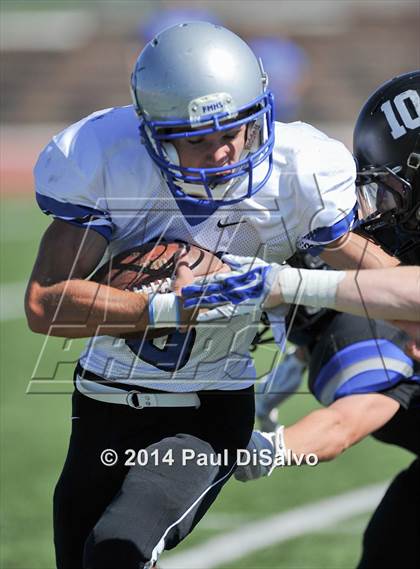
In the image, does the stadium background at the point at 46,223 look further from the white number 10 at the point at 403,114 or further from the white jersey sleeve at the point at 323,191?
the white number 10 at the point at 403,114

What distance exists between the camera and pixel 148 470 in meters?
2.85

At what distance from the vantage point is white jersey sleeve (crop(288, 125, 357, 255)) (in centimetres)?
298

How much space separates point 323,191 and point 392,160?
721 mm

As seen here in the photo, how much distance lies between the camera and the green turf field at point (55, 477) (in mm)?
4262

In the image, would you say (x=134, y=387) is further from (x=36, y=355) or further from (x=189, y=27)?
(x=36, y=355)

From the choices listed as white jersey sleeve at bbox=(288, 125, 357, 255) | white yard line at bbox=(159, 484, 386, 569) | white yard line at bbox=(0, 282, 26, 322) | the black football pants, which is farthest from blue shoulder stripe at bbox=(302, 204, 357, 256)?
white yard line at bbox=(0, 282, 26, 322)

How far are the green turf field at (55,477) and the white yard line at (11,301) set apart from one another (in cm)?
97

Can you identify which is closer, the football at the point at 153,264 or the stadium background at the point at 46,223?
the football at the point at 153,264

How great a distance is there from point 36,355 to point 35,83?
1336 cm

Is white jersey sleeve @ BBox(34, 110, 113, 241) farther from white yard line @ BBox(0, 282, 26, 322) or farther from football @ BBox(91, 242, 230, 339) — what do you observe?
white yard line @ BBox(0, 282, 26, 322)

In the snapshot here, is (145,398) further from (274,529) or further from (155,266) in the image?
(274,529)

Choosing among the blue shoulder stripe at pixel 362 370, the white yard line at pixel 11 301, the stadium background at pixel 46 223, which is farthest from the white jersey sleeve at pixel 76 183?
the white yard line at pixel 11 301

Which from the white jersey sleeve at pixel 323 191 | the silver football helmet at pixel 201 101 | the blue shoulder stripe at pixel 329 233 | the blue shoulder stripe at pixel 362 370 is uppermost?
the silver football helmet at pixel 201 101

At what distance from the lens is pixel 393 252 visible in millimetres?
3619
